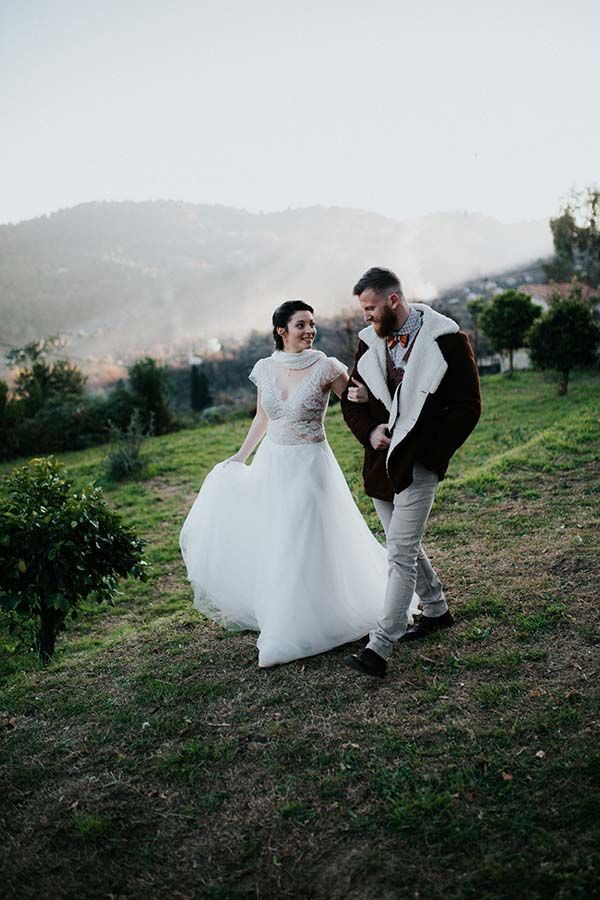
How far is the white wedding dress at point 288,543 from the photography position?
4188 mm

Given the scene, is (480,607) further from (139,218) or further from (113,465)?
(139,218)

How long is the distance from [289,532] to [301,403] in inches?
36.6

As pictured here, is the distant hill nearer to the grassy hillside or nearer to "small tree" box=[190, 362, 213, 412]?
"small tree" box=[190, 362, 213, 412]

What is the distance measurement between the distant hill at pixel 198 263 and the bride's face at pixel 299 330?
34.1 meters

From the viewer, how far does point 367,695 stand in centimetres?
366

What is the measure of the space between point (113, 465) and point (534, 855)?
40.2 feet

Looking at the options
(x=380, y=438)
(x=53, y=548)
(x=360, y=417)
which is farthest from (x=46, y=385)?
(x=380, y=438)

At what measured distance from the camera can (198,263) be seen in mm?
76938

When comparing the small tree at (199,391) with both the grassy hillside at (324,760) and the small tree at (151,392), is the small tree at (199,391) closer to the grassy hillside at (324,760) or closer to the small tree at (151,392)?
the small tree at (151,392)

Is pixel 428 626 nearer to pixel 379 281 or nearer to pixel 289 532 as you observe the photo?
pixel 289 532

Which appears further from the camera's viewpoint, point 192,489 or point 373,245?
point 373,245

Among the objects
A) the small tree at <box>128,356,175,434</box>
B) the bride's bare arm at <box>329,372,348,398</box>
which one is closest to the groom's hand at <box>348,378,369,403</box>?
the bride's bare arm at <box>329,372,348,398</box>

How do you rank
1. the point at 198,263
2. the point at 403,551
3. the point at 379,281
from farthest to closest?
the point at 198,263, the point at 403,551, the point at 379,281

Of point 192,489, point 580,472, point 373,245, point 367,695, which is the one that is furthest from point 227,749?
point 373,245
